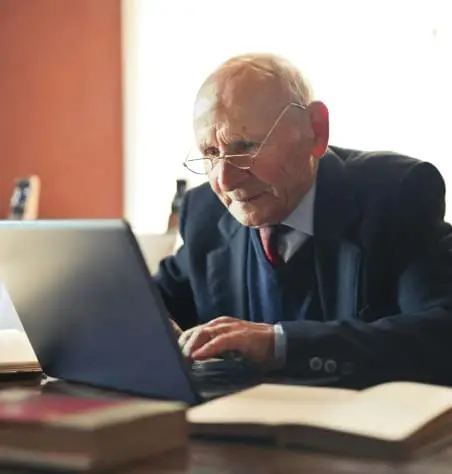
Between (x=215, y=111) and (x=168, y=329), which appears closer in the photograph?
(x=168, y=329)

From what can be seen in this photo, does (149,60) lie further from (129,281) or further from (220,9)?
(129,281)

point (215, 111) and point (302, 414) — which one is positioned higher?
point (215, 111)

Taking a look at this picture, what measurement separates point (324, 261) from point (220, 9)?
148 centimetres

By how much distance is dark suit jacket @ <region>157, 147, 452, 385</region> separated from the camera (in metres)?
1.29

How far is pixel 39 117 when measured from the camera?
310 centimetres

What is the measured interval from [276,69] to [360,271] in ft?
1.19

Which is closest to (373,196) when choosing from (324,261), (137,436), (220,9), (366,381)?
(324,261)

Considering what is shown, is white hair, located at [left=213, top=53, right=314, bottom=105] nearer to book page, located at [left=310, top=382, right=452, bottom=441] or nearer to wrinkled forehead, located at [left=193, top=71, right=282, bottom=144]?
wrinkled forehead, located at [left=193, top=71, right=282, bottom=144]

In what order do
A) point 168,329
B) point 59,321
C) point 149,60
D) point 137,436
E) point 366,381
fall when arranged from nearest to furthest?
point 137,436
point 168,329
point 59,321
point 366,381
point 149,60

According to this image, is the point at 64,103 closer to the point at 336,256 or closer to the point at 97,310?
the point at 336,256

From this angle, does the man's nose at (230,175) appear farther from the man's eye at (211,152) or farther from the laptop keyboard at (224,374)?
the laptop keyboard at (224,374)

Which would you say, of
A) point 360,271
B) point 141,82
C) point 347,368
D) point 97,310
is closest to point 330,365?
point 347,368

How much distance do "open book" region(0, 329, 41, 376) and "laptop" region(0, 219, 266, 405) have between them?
38 millimetres

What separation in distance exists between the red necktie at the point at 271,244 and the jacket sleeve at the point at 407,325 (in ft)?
0.64
